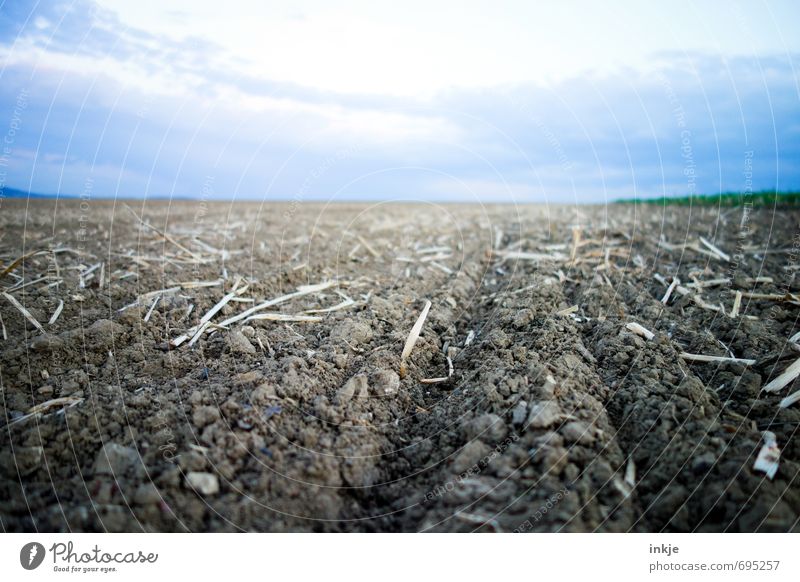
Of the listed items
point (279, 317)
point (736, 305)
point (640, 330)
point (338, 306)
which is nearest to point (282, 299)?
point (279, 317)

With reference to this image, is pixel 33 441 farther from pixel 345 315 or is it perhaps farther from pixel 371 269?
pixel 371 269

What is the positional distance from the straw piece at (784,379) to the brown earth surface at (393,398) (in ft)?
0.23

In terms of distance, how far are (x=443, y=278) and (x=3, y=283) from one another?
5379mm

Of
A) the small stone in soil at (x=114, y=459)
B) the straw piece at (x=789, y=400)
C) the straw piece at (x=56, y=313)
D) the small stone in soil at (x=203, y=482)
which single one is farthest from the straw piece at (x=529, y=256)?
the straw piece at (x=56, y=313)

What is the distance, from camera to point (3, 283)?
18.5ft

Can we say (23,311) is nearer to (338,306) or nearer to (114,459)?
(114,459)

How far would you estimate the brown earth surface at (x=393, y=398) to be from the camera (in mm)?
2607

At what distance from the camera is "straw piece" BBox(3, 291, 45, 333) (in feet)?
15.1

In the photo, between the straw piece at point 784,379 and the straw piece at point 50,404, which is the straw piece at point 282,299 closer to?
the straw piece at point 50,404

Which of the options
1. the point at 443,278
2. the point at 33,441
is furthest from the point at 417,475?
the point at 443,278

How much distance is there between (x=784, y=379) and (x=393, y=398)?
9.67 ft

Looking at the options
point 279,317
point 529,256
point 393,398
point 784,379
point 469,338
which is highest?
point 529,256

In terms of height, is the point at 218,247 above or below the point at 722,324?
above

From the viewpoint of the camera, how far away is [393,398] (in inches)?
145
